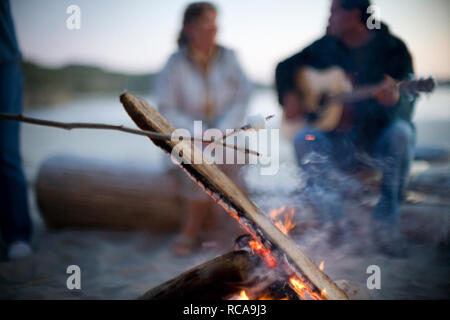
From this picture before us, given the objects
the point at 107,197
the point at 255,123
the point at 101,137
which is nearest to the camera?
the point at 255,123

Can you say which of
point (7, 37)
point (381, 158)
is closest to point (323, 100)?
point (381, 158)

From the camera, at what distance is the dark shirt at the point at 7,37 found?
7.71 feet

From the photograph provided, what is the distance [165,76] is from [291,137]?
1187mm

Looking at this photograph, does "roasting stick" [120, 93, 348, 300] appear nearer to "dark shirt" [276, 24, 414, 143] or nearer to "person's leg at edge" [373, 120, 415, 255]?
"person's leg at edge" [373, 120, 415, 255]

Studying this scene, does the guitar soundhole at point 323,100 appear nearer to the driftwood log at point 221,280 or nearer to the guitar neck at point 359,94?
the guitar neck at point 359,94

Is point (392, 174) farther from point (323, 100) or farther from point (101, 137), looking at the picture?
point (101, 137)

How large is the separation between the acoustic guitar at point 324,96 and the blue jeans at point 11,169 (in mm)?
2115

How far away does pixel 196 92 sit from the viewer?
9.45 feet

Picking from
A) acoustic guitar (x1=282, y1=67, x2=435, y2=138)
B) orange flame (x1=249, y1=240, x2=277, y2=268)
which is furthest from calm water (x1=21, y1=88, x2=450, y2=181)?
orange flame (x1=249, y1=240, x2=277, y2=268)

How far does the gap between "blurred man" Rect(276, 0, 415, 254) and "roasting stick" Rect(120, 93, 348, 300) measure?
1.21 meters

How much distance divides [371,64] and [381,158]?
71 cm

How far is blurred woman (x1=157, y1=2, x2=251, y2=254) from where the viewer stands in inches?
111

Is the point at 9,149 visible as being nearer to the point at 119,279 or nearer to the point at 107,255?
the point at 107,255

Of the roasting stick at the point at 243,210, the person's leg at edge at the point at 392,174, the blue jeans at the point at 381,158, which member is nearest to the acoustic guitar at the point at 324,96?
the blue jeans at the point at 381,158
